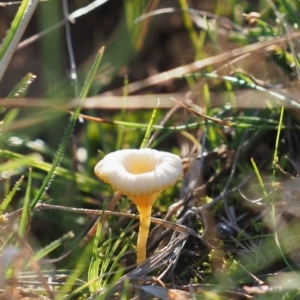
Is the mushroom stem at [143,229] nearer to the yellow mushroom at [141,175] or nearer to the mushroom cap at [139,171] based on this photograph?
the yellow mushroom at [141,175]

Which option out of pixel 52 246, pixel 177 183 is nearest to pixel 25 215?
pixel 52 246

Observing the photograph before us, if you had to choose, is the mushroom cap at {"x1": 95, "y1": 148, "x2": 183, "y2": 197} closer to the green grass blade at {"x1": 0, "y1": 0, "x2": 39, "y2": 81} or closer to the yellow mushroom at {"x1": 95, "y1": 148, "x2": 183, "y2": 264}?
the yellow mushroom at {"x1": 95, "y1": 148, "x2": 183, "y2": 264}

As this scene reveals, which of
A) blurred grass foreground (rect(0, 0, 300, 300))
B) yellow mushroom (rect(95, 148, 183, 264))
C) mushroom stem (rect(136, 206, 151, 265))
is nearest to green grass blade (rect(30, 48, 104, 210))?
blurred grass foreground (rect(0, 0, 300, 300))

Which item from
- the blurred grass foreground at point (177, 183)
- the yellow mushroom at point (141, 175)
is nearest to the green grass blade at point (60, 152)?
the blurred grass foreground at point (177, 183)

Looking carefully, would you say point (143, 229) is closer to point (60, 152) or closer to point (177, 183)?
point (60, 152)

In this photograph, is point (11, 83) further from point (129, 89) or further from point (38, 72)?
point (129, 89)

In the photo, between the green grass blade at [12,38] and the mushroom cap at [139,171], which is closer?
the mushroom cap at [139,171]

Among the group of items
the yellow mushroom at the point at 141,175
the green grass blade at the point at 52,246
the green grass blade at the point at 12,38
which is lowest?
the green grass blade at the point at 52,246
